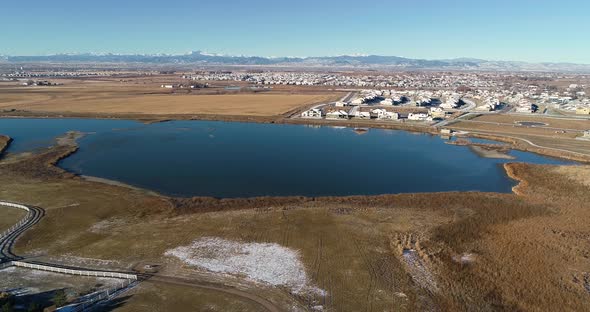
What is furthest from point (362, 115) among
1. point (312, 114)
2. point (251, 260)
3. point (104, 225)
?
point (251, 260)

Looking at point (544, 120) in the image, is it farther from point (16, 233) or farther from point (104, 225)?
point (16, 233)

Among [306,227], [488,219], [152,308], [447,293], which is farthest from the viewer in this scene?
[488,219]

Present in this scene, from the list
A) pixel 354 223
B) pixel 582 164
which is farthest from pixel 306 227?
pixel 582 164

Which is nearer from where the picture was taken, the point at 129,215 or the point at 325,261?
the point at 325,261

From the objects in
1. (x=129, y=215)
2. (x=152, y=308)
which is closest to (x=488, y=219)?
(x=152, y=308)

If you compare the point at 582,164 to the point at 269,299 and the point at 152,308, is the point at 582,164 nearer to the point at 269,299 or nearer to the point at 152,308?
the point at 269,299

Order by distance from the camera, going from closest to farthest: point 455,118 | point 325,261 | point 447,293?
point 447,293
point 325,261
point 455,118

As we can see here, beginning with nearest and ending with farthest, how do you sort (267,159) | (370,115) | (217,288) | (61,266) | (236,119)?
(217,288)
(61,266)
(267,159)
(236,119)
(370,115)
